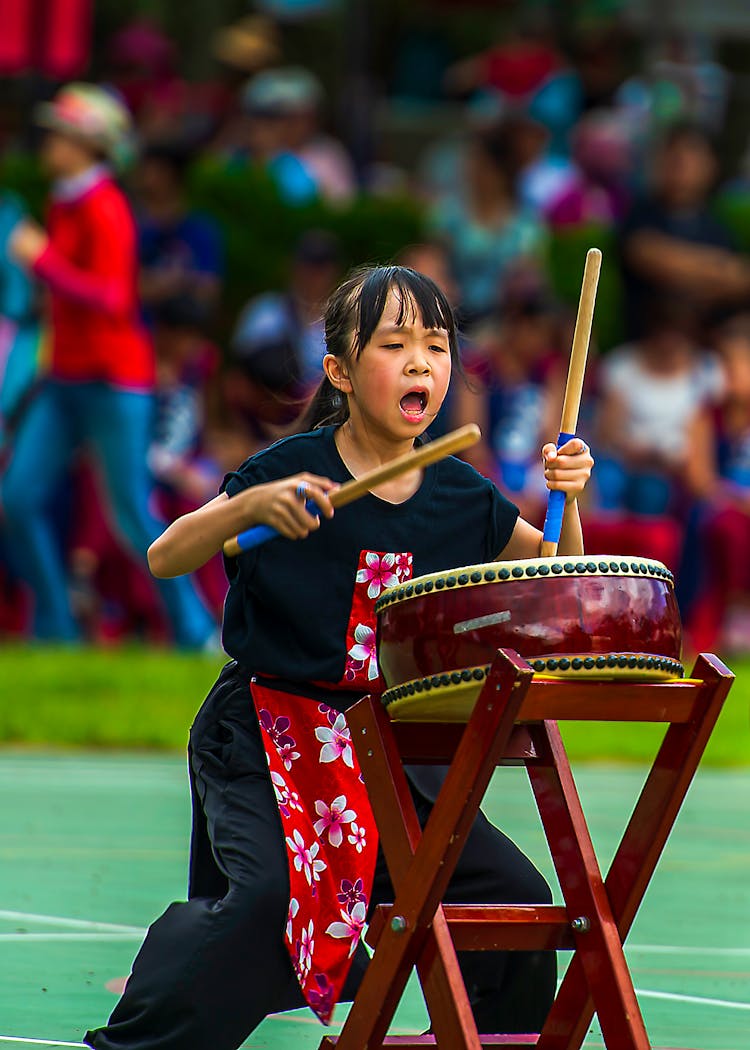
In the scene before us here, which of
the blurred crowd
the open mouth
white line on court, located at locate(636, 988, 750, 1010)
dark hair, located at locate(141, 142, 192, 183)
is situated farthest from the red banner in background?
the open mouth

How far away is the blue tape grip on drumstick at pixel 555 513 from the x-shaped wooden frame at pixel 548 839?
0.28 metres

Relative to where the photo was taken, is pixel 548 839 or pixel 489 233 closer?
pixel 548 839

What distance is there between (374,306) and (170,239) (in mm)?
7563

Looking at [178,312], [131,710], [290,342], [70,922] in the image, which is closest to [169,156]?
[178,312]

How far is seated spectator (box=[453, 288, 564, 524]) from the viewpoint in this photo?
33.6ft

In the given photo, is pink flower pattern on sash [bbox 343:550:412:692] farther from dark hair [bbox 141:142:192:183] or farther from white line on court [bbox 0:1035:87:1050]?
dark hair [bbox 141:142:192:183]

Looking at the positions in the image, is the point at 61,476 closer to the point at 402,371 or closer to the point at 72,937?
the point at 72,937

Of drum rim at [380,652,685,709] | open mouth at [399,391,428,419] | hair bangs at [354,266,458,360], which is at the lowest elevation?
drum rim at [380,652,685,709]

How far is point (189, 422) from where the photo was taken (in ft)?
33.8

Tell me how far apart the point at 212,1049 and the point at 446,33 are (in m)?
12.2

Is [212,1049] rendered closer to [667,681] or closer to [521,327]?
[667,681]

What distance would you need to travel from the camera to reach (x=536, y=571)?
2.85 m

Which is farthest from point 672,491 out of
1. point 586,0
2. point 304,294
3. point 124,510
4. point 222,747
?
point 222,747

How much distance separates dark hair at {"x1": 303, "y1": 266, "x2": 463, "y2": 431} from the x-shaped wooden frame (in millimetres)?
610
